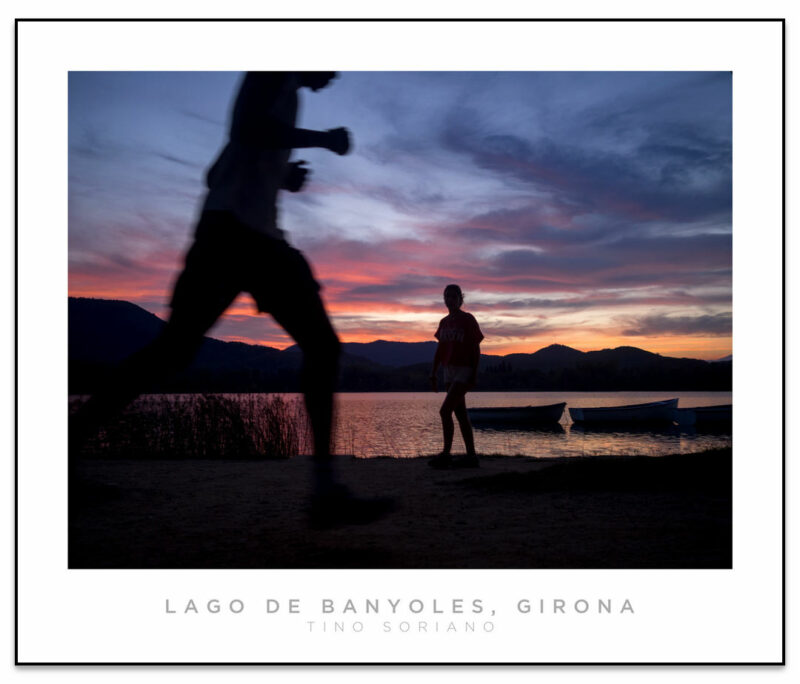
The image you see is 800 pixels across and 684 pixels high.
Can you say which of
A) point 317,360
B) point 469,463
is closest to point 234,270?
point 317,360

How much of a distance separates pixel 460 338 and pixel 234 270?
9.13ft

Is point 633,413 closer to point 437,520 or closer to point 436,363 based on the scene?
point 436,363

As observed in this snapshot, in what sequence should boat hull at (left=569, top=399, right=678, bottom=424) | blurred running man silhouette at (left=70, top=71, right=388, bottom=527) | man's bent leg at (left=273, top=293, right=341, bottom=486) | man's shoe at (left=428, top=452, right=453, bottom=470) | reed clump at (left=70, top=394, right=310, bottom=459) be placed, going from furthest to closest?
boat hull at (left=569, top=399, right=678, bottom=424) < reed clump at (left=70, top=394, right=310, bottom=459) < man's shoe at (left=428, top=452, right=453, bottom=470) < man's bent leg at (left=273, top=293, right=341, bottom=486) < blurred running man silhouette at (left=70, top=71, right=388, bottom=527)

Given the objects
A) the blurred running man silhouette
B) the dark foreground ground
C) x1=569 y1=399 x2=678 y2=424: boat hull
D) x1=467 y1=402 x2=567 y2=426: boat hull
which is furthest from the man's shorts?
x1=467 y1=402 x2=567 y2=426: boat hull

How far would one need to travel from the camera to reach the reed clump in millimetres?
7441

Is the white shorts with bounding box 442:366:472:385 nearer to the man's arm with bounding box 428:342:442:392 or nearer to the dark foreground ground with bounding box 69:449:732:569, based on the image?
the man's arm with bounding box 428:342:442:392

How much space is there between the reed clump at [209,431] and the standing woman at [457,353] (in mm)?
2461

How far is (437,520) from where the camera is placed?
353 cm
